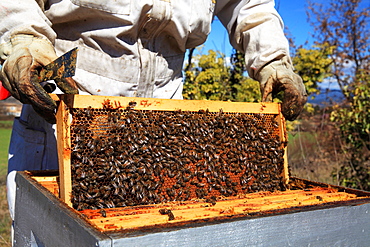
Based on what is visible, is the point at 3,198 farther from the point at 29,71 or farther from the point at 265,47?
the point at 265,47

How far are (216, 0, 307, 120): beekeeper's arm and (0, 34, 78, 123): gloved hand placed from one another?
1819 mm

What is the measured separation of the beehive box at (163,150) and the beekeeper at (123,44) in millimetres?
287

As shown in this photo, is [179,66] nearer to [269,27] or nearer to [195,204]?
[269,27]

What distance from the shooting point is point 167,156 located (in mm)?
2363

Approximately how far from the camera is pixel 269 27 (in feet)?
11.5

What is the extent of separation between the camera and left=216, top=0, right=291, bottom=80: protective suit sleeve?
11.2 ft

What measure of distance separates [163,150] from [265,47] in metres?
1.67

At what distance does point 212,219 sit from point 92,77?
181cm

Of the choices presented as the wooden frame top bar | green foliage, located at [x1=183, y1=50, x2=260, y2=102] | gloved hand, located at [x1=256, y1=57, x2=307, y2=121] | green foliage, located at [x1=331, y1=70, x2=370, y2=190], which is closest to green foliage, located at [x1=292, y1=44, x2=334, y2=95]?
green foliage, located at [x1=183, y1=50, x2=260, y2=102]

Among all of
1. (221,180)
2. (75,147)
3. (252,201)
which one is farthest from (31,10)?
(252,201)

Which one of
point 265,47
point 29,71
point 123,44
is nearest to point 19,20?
point 29,71

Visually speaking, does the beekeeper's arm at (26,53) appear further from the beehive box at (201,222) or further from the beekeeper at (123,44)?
the beehive box at (201,222)

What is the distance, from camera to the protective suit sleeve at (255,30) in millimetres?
3408

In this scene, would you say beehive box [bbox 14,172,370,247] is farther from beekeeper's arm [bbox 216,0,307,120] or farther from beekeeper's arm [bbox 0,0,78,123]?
beekeeper's arm [bbox 216,0,307,120]
